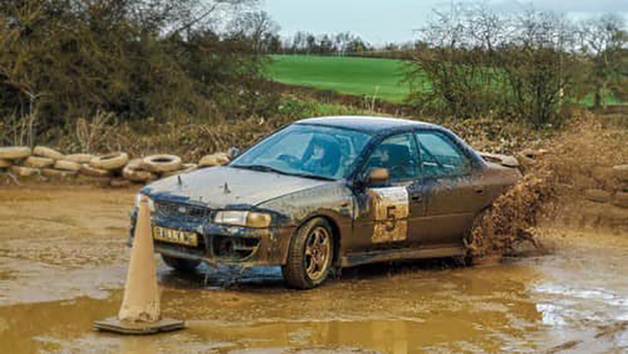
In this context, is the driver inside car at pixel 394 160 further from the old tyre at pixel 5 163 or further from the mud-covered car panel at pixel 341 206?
the old tyre at pixel 5 163

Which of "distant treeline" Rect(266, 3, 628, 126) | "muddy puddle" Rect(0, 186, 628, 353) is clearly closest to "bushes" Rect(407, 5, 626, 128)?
"distant treeline" Rect(266, 3, 628, 126)

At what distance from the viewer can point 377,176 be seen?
11.7 metres

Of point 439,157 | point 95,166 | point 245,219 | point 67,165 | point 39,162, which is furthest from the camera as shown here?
point 39,162

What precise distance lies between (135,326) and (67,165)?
1084 centimetres

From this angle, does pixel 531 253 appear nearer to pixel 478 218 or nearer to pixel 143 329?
pixel 478 218

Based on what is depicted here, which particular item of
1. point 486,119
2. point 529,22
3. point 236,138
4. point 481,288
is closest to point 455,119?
point 486,119

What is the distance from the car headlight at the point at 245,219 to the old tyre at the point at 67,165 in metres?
9.15

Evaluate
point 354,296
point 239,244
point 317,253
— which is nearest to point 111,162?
point 317,253

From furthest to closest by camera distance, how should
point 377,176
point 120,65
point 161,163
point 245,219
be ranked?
point 120,65, point 161,163, point 377,176, point 245,219

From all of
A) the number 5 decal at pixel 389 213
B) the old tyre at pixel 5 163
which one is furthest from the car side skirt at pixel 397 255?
the old tyre at pixel 5 163

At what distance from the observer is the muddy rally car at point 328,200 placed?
10844 mm

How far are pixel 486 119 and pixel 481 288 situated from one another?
36.5 ft

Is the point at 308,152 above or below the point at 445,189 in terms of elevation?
above

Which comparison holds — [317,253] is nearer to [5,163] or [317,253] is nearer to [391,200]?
[391,200]
